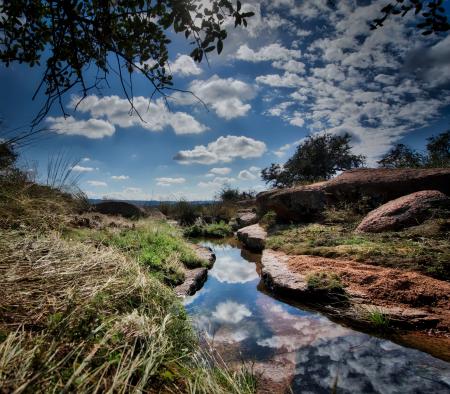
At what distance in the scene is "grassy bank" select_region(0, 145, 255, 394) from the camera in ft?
4.33

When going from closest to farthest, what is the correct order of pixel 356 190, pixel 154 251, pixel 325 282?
pixel 325 282 < pixel 154 251 < pixel 356 190

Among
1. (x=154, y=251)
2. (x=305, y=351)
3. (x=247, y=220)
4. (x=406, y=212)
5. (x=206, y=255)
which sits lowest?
(x=305, y=351)

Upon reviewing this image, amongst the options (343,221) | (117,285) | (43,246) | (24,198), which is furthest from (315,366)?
(343,221)

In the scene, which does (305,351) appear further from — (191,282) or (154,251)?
(154,251)

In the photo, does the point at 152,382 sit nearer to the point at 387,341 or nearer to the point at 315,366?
the point at 315,366

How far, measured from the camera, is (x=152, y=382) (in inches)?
62.6

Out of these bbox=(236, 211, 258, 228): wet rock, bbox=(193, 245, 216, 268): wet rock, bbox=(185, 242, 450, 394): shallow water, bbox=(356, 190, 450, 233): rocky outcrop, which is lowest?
bbox=(185, 242, 450, 394): shallow water

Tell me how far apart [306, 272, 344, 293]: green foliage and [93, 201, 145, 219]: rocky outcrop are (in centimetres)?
1055

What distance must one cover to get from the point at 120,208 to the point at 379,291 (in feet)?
40.6

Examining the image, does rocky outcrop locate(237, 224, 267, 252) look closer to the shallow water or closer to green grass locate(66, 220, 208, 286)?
green grass locate(66, 220, 208, 286)

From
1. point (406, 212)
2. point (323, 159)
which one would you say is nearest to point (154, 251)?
point (406, 212)

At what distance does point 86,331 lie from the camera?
1670 millimetres

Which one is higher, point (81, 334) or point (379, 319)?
point (81, 334)

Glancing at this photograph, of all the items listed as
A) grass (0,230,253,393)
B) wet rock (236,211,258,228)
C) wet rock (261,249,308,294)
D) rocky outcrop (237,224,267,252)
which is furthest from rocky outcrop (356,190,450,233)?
wet rock (236,211,258,228)
